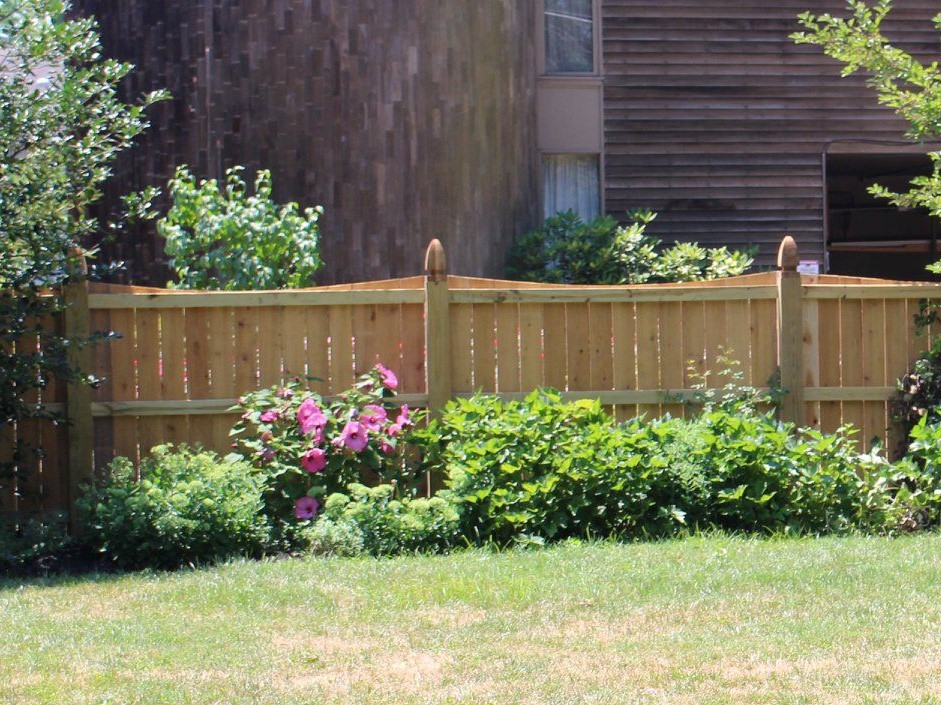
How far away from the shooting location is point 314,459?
7488 millimetres

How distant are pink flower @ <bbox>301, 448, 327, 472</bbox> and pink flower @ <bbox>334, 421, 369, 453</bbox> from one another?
0.39 ft

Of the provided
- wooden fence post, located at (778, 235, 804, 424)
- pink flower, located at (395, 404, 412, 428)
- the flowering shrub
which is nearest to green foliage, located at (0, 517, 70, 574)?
the flowering shrub

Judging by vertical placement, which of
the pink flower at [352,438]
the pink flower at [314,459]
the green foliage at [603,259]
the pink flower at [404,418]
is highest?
the green foliage at [603,259]

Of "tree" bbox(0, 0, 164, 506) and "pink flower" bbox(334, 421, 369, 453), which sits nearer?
"tree" bbox(0, 0, 164, 506)

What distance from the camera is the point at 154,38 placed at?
11555mm

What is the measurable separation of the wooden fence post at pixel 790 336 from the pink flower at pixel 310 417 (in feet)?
10.5

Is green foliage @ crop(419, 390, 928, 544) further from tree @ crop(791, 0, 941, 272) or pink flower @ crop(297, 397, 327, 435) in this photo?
tree @ crop(791, 0, 941, 272)

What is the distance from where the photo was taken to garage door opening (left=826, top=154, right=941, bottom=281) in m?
21.0

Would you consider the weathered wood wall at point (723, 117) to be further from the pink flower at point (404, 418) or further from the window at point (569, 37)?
the pink flower at point (404, 418)

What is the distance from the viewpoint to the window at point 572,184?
46.6 ft

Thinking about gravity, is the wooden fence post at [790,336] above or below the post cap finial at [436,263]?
below

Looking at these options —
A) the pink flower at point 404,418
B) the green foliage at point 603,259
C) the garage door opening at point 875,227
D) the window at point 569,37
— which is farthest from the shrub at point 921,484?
the garage door opening at point 875,227

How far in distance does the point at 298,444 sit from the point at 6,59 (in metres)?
2.95

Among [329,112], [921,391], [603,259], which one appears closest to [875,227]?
[603,259]
